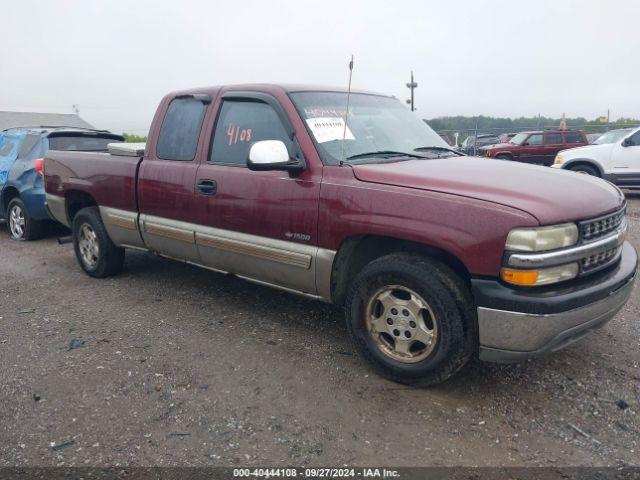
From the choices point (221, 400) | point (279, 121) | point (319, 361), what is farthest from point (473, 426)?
point (279, 121)

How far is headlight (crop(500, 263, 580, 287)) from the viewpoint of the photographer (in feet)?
8.84

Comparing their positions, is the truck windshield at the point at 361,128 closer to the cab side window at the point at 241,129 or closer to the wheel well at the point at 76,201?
the cab side window at the point at 241,129

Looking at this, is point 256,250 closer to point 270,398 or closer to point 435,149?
point 270,398

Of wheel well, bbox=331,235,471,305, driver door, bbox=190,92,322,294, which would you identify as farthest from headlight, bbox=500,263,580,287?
driver door, bbox=190,92,322,294

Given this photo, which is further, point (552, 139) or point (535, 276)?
point (552, 139)

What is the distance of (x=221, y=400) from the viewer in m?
3.11

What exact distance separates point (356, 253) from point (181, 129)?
2.01m

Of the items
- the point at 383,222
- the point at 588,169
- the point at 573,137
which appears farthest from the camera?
the point at 573,137

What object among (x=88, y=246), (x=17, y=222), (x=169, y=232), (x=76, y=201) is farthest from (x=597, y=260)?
(x=17, y=222)

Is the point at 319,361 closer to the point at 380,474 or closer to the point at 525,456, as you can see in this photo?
the point at 380,474

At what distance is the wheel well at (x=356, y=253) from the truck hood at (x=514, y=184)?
38 cm

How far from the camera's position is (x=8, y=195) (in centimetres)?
782

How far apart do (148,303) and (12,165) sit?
14.3 feet

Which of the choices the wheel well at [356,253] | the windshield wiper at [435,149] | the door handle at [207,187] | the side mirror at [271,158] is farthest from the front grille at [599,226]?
the door handle at [207,187]
